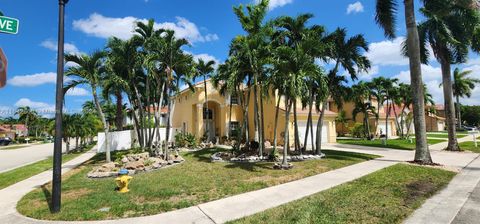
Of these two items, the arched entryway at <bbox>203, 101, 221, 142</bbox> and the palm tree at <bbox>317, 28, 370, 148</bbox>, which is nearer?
the palm tree at <bbox>317, 28, 370, 148</bbox>

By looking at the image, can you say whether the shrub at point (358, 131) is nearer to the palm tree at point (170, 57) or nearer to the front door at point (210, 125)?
the front door at point (210, 125)

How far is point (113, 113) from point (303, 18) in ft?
112

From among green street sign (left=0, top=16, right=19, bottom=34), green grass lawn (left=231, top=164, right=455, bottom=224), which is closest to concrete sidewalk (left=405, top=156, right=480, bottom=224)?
green grass lawn (left=231, top=164, right=455, bottom=224)

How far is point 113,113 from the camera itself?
41469 mm

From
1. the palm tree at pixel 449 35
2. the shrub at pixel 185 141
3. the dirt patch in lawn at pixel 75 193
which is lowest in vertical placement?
the dirt patch in lawn at pixel 75 193

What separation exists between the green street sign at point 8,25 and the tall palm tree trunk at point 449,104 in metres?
22.2

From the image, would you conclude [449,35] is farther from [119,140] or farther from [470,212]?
[119,140]

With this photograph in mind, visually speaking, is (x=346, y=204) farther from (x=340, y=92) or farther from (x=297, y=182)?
(x=340, y=92)

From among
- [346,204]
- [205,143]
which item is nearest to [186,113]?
[205,143]

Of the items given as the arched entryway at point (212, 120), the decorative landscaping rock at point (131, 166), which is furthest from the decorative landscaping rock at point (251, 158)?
the arched entryway at point (212, 120)

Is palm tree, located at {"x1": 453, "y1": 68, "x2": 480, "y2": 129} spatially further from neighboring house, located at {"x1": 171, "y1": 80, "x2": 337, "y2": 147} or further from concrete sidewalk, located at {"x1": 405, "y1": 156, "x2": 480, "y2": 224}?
concrete sidewalk, located at {"x1": 405, "y1": 156, "x2": 480, "y2": 224}

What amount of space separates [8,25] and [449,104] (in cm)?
2255

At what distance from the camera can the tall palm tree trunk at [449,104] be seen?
61.6ft

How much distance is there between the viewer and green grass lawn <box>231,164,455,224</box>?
593 centimetres
